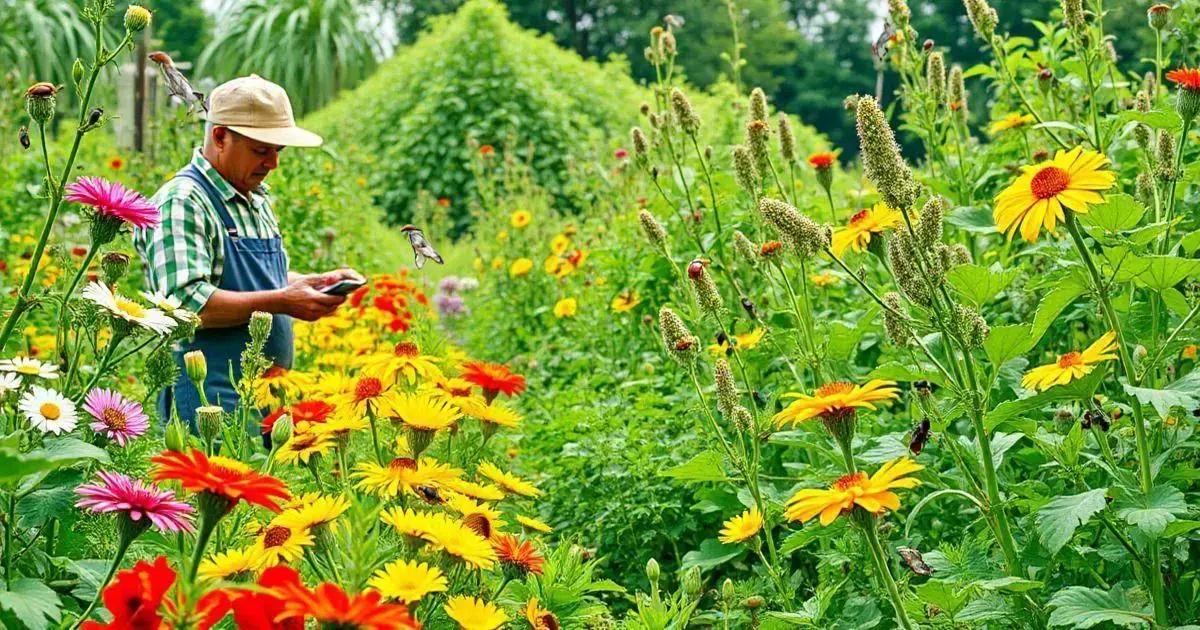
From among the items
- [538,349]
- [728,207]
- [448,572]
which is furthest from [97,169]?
[448,572]

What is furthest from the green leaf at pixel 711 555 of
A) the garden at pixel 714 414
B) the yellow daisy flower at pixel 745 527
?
the yellow daisy flower at pixel 745 527

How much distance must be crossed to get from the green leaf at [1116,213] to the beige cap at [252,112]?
1.91 m

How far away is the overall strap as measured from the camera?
2.81 m

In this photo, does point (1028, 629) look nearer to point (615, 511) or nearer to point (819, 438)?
point (819, 438)

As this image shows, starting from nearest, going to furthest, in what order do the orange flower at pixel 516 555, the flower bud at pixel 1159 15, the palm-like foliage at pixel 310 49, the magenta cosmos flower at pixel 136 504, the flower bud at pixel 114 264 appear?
the magenta cosmos flower at pixel 136 504 < the orange flower at pixel 516 555 < the flower bud at pixel 114 264 < the flower bud at pixel 1159 15 < the palm-like foliage at pixel 310 49

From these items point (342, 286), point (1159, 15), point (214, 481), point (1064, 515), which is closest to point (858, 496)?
point (1064, 515)

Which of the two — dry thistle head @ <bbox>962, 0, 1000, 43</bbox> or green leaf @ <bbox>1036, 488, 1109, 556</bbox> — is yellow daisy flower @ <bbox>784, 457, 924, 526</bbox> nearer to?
green leaf @ <bbox>1036, 488, 1109, 556</bbox>

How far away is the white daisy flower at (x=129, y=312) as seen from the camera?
4.92 feet

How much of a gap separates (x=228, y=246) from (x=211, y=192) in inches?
5.7

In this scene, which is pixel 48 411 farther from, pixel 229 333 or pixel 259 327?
pixel 229 333

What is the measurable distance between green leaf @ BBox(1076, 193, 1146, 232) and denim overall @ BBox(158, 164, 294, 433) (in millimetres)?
1964

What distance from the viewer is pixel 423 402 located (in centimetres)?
160

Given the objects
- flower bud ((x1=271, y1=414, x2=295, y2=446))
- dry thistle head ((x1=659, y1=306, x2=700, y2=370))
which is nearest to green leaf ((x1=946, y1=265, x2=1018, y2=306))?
dry thistle head ((x1=659, y1=306, x2=700, y2=370))

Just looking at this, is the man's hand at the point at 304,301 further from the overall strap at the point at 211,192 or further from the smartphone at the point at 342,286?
the overall strap at the point at 211,192
